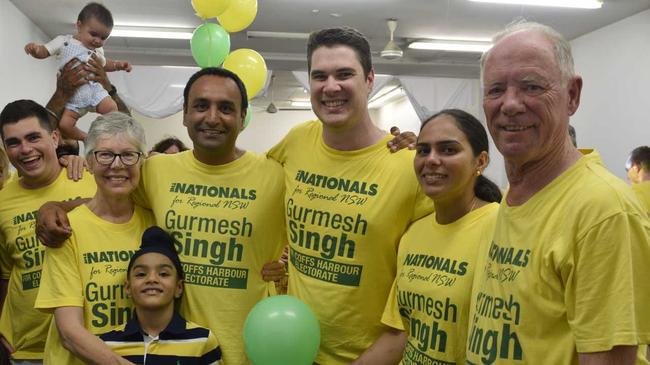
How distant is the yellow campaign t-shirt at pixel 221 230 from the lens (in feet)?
7.43

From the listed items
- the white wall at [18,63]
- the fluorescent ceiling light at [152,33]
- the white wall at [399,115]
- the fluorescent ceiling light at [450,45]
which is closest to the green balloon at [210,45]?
the white wall at [18,63]

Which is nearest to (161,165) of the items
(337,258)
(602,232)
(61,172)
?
(61,172)

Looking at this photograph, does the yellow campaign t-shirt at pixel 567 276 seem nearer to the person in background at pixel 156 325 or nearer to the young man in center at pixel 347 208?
the young man in center at pixel 347 208

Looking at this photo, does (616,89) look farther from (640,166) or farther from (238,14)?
(238,14)

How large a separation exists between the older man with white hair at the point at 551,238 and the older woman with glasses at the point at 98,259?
1.29m

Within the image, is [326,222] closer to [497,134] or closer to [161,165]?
A: [161,165]

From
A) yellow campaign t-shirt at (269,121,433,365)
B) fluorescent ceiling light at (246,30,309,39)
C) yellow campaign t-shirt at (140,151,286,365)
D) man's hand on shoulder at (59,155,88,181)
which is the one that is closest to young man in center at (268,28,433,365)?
yellow campaign t-shirt at (269,121,433,365)

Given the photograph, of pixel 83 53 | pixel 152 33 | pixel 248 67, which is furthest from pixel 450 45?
pixel 83 53

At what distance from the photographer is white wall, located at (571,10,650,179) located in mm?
7859

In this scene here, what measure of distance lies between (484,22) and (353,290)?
7.15 m

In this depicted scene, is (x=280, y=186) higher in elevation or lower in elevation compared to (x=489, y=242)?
higher

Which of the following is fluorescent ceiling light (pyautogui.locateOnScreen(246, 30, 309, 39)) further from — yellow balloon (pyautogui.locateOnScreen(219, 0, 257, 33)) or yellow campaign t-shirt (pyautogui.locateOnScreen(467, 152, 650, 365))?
yellow campaign t-shirt (pyautogui.locateOnScreen(467, 152, 650, 365))

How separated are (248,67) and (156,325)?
2280mm

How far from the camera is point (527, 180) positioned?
146 cm
